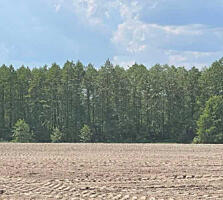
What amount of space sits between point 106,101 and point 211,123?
16.7 meters

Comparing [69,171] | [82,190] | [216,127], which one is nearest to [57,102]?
[216,127]

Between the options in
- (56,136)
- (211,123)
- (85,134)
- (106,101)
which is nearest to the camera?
(211,123)

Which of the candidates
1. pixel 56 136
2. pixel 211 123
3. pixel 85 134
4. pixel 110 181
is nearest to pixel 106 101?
pixel 85 134

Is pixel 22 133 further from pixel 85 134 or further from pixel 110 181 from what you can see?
pixel 110 181

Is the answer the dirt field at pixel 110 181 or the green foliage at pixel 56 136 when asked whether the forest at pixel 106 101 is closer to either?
the green foliage at pixel 56 136

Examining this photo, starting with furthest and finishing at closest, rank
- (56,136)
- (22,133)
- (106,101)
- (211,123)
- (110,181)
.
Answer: (106,101), (56,136), (22,133), (211,123), (110,181)

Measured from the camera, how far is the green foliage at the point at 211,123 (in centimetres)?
4855

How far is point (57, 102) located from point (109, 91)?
807cm

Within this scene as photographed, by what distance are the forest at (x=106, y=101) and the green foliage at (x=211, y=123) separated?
449 centimetres

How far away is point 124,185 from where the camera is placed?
36.0 feet

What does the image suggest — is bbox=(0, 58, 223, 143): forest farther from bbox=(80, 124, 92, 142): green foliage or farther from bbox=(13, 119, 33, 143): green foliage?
bbox=(13, 119, 33, 143): green foliage

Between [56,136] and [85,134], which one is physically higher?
[85,134]

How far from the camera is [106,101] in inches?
2313

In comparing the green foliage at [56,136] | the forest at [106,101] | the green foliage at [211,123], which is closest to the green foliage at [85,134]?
the forest at [106,101]
